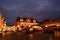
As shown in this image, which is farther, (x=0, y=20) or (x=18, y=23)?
(x=18, y=23)

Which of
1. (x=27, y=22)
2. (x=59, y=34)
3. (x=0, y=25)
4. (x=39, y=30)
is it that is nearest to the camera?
(x=59, y=34)

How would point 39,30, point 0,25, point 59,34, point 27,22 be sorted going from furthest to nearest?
1. point 27,22
2. point 39,30
3. point 0,25
4. point 59,34

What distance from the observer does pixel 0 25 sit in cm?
10488

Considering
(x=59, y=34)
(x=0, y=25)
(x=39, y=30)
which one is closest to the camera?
(x=59, y=34)

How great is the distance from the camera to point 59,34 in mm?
56344

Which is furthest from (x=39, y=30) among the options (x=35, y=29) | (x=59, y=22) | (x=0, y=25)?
(x=0, y=25)

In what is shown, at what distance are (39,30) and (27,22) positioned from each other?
2947 inches

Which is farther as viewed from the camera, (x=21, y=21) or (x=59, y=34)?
(x=21, y=21)

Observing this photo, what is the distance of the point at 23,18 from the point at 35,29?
279ft

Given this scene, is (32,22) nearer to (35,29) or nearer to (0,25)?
(35,29)

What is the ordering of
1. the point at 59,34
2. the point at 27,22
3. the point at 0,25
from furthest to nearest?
the point at 27,22, the point at 0,25, the point at 59,34

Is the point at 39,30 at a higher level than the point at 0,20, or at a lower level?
lower

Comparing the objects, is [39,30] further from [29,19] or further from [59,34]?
[29,19]

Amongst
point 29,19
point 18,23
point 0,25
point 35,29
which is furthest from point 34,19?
point 0,25
